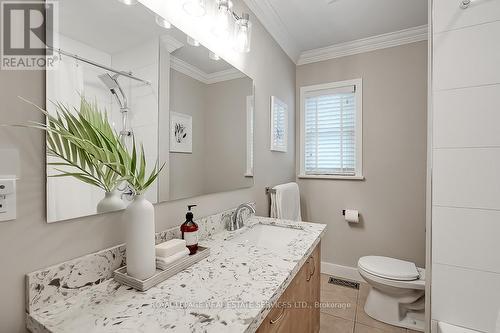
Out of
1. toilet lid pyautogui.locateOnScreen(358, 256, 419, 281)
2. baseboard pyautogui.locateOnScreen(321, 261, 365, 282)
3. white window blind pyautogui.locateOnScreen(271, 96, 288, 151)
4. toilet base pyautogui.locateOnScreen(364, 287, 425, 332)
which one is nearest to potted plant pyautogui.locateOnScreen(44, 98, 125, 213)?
white window blind pyautogui.locateOnScreen(271, 96, 288, 151)

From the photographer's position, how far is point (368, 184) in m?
2.43

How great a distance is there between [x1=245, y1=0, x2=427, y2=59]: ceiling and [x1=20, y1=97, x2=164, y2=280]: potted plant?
156cm

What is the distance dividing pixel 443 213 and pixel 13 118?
5.97 feet

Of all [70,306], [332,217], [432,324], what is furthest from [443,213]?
[70,306]

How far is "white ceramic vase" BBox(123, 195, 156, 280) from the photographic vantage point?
2.43 ft

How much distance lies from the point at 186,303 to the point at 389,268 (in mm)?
1831

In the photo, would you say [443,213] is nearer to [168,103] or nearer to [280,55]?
[168,103]

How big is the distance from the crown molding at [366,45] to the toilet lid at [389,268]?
6.96 ft

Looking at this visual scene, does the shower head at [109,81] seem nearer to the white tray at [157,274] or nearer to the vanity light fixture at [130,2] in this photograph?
the vanity light fixture at [130,2]

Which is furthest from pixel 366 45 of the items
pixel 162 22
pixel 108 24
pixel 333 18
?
pixel 108 24

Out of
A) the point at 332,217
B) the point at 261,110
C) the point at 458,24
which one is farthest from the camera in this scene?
the point at 332,217

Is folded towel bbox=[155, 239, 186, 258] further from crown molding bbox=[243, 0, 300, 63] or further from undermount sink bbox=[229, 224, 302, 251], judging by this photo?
crown molding bbox=[243, 0, 300, 63]

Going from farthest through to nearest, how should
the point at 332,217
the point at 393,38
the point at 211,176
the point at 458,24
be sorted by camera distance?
1. the point at 332,217
2. the point at 393,38
3. the point at 211,176
4. the point at 458,24

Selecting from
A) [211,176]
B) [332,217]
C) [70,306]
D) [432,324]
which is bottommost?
[432,324]
